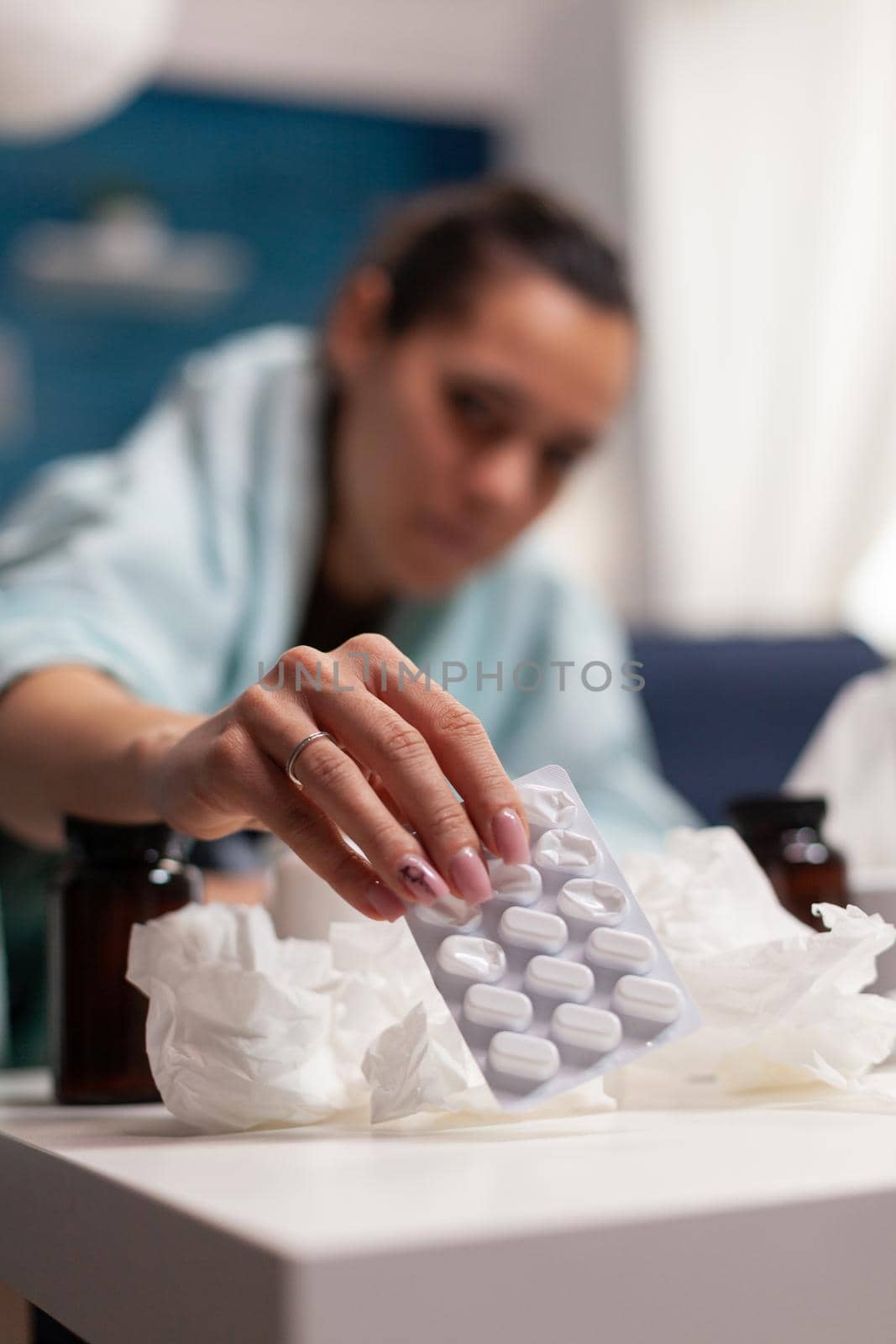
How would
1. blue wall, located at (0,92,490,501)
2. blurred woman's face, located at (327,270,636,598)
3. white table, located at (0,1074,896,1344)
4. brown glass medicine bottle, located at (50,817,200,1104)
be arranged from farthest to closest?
blue wall, located at (0,92,490,501) < blurred woman's face, located at (327,270,636,598) < brown glass medicine bottle, located at (50,817,200,1104) < white table, located at (0,1074,896,1344)

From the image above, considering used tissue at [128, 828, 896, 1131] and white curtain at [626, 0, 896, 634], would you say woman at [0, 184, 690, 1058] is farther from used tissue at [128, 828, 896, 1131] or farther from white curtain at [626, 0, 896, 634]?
white curtain at [626, 0, 896, 634]

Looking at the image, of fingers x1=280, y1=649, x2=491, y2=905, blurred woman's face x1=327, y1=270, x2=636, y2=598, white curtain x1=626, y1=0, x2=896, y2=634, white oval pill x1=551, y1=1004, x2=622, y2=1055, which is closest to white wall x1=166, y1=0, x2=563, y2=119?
white curtain x1=626, y1=0, x2=896, y2=634

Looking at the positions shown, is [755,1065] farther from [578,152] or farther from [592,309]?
[578,152]

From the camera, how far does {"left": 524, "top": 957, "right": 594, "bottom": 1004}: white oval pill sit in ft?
1.33

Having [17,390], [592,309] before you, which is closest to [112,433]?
[17,390]

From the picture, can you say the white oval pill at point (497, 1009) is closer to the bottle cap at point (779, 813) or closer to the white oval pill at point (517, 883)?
the white oval pill at point (517, 883)

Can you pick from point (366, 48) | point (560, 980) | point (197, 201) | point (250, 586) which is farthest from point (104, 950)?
point (366, 48)

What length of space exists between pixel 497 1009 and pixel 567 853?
6cm

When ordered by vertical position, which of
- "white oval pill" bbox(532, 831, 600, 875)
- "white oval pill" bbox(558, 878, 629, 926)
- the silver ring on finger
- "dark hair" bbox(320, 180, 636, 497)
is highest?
"dark hair" bbox(320, 180, 636, 497)

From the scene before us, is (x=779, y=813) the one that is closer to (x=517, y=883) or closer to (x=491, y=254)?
(x=517, y=883)

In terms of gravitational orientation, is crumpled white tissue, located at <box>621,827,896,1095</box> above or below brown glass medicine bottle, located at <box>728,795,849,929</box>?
above

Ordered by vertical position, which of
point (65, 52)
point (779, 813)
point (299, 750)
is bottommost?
point (779, 813)

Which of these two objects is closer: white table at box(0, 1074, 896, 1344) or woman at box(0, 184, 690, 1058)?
white table at box(0, 1074, 896, 1344)

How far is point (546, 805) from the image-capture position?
45cm
